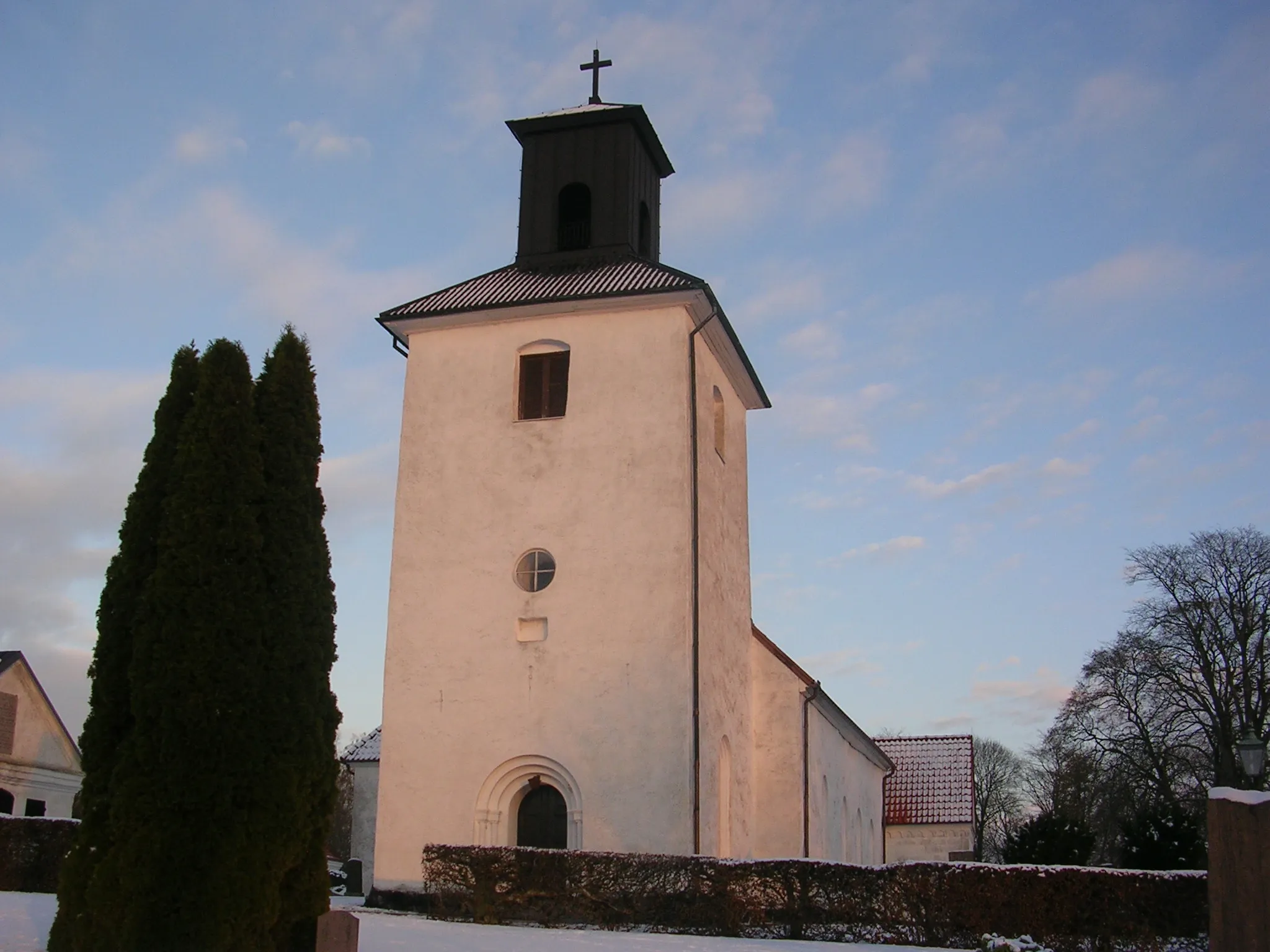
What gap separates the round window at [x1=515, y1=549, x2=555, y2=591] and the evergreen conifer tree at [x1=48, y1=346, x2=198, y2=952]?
946 centimetres

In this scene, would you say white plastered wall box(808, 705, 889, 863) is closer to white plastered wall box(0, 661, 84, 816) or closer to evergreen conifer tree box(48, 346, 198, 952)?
evergreen conifer tree box(48, 346, 198, 952)

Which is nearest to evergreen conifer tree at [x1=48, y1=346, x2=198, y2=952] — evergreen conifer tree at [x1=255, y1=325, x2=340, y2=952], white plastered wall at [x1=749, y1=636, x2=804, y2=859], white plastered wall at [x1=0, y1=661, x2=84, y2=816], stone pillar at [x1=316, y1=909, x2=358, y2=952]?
evergreen conifer tree at [x1=255, y1=325, x2=340, y2=952]

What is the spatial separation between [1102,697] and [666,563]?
19330mm

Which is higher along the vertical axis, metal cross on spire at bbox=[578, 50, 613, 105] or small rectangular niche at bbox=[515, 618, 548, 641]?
metal cross on spire at bbox=[578, 50, 613, 105]

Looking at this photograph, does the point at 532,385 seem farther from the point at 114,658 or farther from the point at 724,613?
the point at 114,658

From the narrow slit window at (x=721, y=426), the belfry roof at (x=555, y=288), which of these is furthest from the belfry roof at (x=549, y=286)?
the narrow slit window at (x=721, y=426)

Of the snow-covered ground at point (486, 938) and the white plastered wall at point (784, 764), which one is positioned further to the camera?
the white plastered wall at point (784, 764)

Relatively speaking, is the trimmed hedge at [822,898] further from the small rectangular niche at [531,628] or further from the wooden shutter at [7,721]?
the wooden shutter at [7,721]

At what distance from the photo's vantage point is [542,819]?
18.5m

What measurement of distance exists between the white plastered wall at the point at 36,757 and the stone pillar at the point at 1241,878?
25.4 meters

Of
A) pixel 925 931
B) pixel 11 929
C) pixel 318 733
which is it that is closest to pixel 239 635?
pixel 318 733

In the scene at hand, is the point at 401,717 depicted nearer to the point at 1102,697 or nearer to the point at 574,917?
the point at 574,917

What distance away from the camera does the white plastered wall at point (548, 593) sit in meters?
18.1

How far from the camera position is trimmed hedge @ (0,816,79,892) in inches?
661
